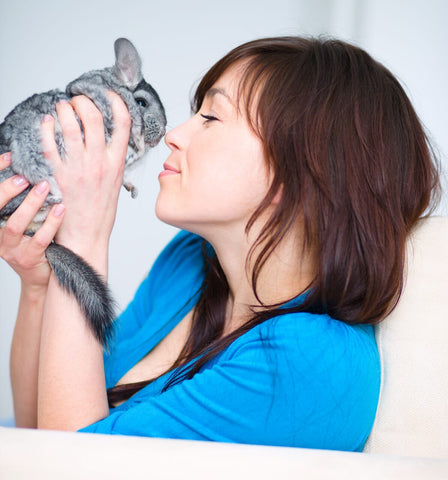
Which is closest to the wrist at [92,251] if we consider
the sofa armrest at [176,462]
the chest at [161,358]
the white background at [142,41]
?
the chest at [161,358]

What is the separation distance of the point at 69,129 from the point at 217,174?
0.31m

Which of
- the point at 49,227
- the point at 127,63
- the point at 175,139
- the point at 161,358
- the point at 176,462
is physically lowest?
the point at 161,358

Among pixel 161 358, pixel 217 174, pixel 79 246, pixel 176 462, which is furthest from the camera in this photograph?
pixel 161 358

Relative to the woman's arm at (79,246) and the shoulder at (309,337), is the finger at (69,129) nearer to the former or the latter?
the woman's arm at (79,246)

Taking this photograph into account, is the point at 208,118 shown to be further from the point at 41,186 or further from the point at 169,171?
the point at 41,186

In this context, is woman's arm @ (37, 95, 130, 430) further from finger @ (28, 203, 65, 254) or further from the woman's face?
the woman's face

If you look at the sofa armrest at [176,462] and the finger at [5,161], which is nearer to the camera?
the sofa armrest at [176,462]

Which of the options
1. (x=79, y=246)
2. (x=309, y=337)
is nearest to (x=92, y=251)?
(x=79, y=246)

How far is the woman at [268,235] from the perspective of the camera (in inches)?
35.4

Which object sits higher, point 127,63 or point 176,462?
point 127,63

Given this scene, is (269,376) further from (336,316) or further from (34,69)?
(34,69)

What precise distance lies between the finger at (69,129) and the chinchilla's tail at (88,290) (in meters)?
0.22

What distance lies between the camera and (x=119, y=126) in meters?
1.11

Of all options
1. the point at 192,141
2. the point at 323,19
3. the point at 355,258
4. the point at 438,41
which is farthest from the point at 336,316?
the point at 323,19
